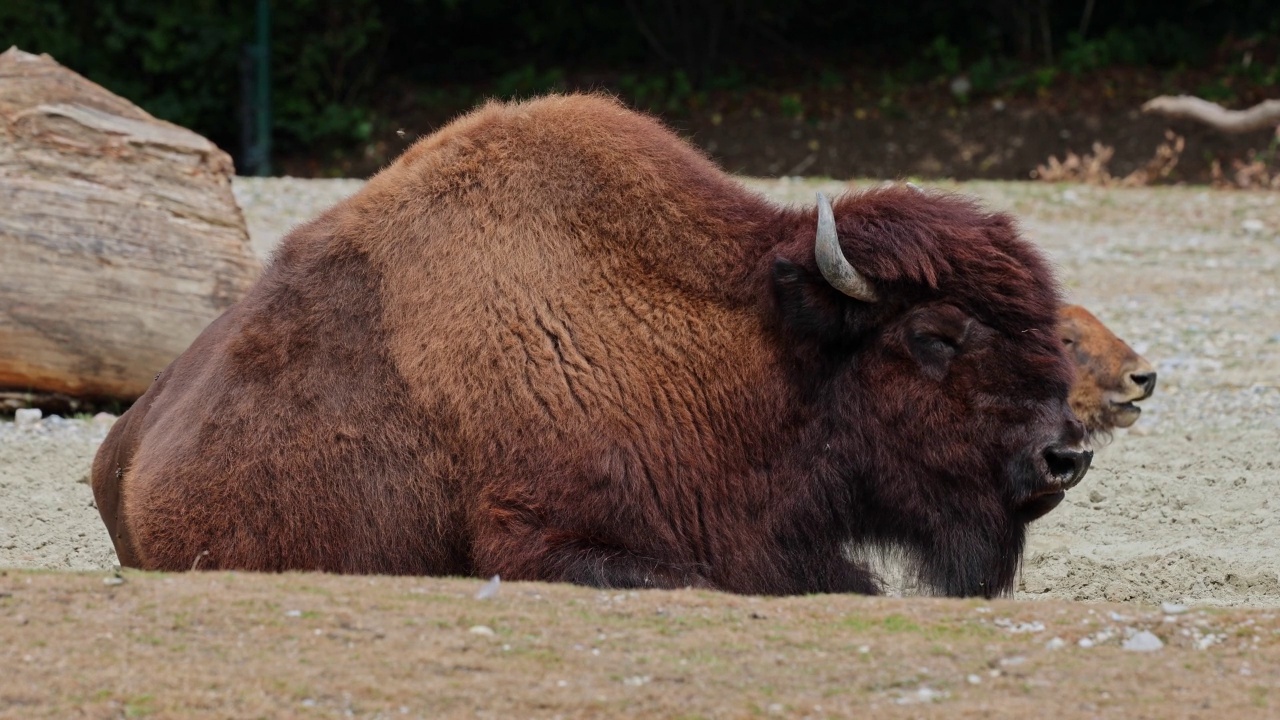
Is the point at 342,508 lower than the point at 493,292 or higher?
lower

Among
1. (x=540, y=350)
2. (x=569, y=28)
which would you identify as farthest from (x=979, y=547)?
(x=569, y=28)

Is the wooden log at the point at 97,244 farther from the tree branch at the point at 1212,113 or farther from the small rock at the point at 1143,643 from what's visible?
the tree branch at the point at 1212,113

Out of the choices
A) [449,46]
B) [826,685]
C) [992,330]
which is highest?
[992,330]

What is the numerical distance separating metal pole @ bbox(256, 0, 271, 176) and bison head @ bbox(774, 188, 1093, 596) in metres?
15.4

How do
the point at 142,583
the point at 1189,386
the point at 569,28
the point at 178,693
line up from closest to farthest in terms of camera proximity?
the point at 178,693, the point at 142,583, the point at 1189,386, the point at 569,28

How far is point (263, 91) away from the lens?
19.4 metres

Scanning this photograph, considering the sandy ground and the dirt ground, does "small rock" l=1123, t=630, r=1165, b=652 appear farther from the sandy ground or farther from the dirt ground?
the sandy ground

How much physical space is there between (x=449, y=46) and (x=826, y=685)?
820 inches

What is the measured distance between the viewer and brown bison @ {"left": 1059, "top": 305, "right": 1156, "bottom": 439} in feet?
23.5

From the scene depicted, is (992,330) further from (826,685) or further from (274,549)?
(274,549)

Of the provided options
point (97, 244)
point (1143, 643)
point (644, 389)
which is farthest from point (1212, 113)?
point (1143, 643)

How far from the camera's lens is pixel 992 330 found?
4637mm

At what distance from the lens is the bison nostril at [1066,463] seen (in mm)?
4543

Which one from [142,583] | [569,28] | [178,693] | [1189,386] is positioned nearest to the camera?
[178,693]
